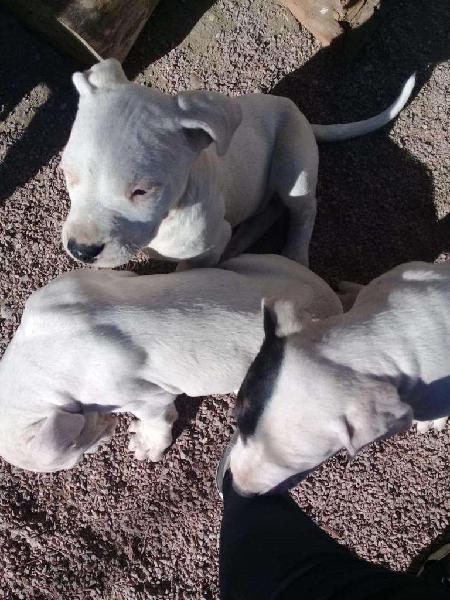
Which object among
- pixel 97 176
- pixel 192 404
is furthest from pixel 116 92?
pixel 192 404

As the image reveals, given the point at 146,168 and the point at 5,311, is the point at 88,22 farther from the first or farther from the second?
the point at 5,311

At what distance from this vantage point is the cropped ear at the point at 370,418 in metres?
2.49

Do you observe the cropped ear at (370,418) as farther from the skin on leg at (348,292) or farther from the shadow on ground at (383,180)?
the shadow on ground at (383,180)

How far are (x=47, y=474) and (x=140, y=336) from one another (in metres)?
1.75

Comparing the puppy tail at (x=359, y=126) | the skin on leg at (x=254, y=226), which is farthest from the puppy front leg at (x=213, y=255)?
the puppy tail at (x=359, y=126)

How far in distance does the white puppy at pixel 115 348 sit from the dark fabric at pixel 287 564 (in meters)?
0.65

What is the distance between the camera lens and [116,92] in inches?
108

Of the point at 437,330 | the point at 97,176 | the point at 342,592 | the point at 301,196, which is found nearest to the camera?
the point at 342,592

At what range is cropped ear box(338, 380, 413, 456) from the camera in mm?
2490

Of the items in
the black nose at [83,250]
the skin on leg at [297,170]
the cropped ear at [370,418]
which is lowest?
the cropped ear at [370,418]

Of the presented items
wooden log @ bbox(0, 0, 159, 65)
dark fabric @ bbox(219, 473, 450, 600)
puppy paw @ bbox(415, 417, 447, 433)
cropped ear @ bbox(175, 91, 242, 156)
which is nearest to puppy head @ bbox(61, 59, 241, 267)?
cropped ear @ bbox(175, 91, 242, 156)

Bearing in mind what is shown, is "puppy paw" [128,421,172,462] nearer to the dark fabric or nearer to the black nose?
the dark fabric

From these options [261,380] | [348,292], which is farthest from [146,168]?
[348,292]

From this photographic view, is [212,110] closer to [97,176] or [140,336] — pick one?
[97,176]
